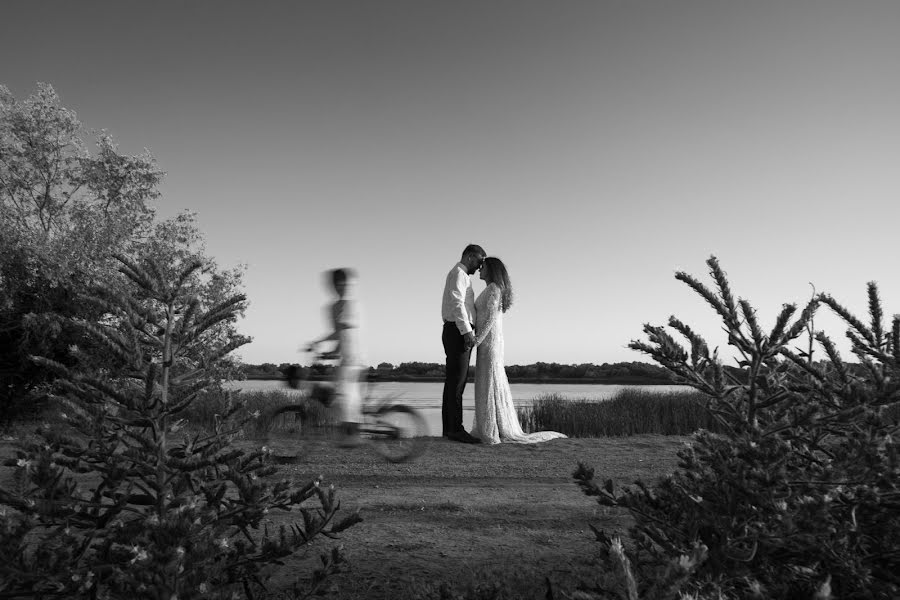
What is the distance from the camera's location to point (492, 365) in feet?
31.8

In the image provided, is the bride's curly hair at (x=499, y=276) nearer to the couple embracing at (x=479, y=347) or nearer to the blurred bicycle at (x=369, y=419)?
the couple embracing at (x=479, y=347)

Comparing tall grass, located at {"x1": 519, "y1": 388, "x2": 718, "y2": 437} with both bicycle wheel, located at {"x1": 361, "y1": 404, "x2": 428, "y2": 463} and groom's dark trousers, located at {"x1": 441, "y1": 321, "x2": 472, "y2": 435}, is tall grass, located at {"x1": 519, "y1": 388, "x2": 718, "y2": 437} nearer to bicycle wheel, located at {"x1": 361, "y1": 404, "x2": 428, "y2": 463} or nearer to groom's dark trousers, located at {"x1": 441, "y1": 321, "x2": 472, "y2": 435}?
groom's dark trousers, located at {"x1": 441, "y1": 321, "x2": 472, "y2": 435}

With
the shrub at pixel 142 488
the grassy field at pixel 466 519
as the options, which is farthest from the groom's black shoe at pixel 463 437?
the shrub at pixel 142 488

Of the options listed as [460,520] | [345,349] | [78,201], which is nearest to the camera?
[460,520]

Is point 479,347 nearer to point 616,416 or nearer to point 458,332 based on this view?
point 458,332

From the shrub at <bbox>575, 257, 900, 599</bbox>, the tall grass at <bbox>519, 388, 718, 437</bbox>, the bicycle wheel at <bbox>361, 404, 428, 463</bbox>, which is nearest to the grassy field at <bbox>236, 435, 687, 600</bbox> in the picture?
the bicycle wheel at <bbox>361, 404, 428, 463</bbox>

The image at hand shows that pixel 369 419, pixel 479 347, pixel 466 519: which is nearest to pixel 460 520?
pixel 466 519

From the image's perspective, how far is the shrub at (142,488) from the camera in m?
1.43

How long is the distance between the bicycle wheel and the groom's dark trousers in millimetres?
2002

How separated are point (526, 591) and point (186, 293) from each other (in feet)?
5.91

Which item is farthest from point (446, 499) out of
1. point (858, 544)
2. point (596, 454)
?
point (596, 454)

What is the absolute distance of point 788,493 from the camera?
1396 mm

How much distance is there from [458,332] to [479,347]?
1.89 feet

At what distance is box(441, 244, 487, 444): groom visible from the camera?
9.23 m
